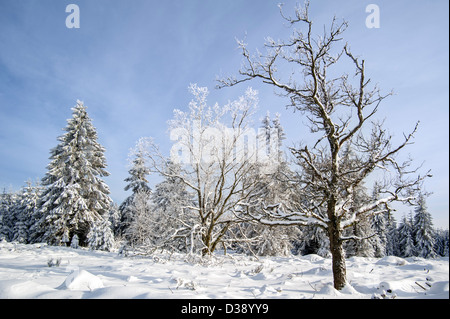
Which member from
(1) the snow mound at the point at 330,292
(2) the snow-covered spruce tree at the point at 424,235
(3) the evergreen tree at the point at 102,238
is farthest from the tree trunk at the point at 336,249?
(2) the snow-covered spruce tree at the point at 424,235

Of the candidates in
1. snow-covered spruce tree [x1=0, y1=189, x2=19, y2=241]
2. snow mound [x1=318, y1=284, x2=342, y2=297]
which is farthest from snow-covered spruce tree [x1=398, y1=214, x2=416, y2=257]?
snow-covered spruce tree [x1=0, y1=189, x2=19, y2=241]

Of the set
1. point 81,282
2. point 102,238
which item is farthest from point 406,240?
point 81,282

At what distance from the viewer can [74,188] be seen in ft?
61.1

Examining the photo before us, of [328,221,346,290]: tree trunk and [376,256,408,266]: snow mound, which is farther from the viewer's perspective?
[376,256,408,266]: snow mound

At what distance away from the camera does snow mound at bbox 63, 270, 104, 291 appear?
136 inches

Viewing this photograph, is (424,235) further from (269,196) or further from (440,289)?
(440,289)

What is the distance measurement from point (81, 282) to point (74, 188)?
18.5 metres

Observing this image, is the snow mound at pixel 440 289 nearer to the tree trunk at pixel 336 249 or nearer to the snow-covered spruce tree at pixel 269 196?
the tree trunk at pixel 336 249

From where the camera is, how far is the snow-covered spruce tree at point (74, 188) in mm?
18203

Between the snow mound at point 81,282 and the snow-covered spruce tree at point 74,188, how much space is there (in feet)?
52.1

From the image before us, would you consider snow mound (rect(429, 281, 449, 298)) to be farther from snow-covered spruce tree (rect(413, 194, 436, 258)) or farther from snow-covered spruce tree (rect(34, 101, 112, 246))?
snow-covered spruce tree (rect(413, 194, 436, 258))

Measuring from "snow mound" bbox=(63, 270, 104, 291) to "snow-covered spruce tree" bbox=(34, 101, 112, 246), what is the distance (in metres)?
15.9
